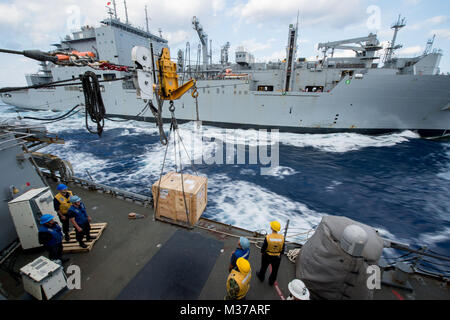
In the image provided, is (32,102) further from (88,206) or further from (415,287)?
(415,287)

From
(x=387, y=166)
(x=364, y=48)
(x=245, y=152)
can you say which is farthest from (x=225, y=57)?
(x=387, y=166)

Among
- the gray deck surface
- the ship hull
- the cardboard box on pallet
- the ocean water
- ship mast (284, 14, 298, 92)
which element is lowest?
the ocean water

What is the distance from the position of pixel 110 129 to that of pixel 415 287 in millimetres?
27875

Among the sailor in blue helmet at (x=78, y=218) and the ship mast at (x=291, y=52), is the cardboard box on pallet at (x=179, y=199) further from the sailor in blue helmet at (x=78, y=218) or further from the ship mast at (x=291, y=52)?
the ship mast at (x=291, y=52)

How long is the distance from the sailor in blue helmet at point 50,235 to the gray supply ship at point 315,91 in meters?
15.0

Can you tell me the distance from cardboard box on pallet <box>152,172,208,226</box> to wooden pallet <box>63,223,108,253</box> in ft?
5.21

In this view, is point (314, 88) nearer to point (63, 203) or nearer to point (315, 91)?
point (315, 91)

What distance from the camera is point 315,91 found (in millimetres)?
21594

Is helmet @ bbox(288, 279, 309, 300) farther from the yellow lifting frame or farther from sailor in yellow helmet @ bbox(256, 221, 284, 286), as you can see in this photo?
the yellow lifting frame

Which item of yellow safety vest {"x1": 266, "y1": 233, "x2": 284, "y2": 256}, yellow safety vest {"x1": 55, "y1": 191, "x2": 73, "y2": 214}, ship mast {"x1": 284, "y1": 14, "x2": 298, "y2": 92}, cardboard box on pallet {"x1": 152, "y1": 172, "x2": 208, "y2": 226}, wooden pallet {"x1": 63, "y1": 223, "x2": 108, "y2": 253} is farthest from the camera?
ship mast {"x1": 284, "y1": 14, "x2": 298, "y2": 92}

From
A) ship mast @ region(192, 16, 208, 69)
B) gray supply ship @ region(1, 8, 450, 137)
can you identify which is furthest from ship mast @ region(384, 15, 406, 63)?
ship mast @ region(192, 16, 208, 69)

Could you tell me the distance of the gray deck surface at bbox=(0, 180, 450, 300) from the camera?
3.81 meters
